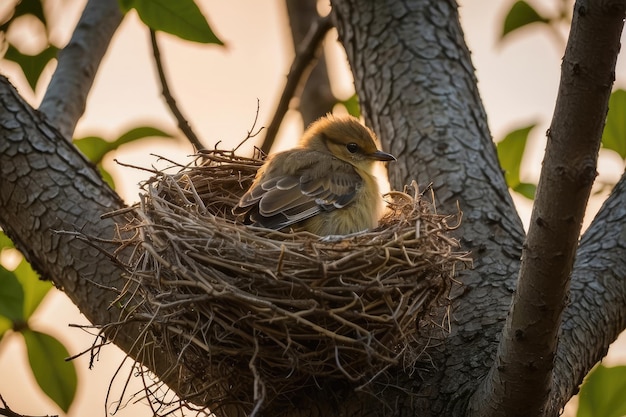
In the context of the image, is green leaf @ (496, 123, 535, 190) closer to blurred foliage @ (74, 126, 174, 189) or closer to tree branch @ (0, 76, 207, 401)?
blurred foliage @ (74, 126, 174, 189)

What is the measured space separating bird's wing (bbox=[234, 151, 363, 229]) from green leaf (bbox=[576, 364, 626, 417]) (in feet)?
4.58

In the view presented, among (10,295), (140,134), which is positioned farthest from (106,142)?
(10,295)

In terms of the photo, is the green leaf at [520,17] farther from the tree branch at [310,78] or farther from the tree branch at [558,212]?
the tree branch at [558,212]

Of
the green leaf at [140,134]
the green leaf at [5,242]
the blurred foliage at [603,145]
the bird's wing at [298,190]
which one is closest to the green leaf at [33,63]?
the green leaf at [140,134]

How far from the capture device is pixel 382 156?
185 inches

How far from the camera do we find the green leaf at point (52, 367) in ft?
13.7

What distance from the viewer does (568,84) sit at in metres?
2.43

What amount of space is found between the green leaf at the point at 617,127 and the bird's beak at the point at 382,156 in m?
1.03

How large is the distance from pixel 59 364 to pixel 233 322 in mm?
1486

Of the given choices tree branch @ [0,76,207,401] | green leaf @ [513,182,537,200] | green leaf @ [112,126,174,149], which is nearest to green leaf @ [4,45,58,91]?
green leaf @ [112,126,174,149]

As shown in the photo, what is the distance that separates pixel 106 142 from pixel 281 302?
215 cm

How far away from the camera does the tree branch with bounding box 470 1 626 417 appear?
240 centimetres

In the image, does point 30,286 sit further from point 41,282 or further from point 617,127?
point 617,127

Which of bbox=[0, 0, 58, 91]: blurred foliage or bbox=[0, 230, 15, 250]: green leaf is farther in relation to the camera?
bbox=[0, 0, 58, 91]: blurred foliage
